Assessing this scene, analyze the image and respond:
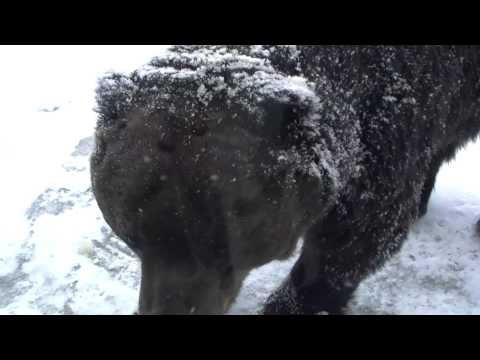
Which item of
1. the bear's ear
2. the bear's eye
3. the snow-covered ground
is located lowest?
the snow-covered ground

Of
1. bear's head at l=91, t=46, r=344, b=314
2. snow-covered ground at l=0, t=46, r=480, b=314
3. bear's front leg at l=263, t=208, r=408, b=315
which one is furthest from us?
snow-covered ground at l=0, t=46, r=480, b=314

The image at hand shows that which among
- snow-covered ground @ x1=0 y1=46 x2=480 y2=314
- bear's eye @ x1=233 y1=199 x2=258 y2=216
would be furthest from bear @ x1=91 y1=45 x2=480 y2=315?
snow-covered ground @ x1=0 y1=46 x2=480 y2=314

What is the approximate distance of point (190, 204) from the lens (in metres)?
1.55

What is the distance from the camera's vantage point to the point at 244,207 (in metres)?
1.60

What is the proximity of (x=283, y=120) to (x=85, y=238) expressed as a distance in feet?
6.05

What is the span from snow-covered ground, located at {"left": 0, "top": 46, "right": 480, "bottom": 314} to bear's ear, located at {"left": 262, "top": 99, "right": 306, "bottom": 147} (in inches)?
25.5

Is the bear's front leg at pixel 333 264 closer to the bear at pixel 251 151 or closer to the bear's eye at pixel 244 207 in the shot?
the bear at pixel 251 151

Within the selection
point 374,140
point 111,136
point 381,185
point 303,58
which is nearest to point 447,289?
point 381,185

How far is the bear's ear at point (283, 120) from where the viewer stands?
5.27 ft

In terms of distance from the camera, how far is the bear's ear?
5.27ft

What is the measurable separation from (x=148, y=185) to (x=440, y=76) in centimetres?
144

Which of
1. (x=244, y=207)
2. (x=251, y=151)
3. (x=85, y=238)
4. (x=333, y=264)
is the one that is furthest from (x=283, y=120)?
(x=85, y=238)

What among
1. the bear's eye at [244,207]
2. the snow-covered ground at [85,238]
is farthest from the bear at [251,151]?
the snow-covered ground at [85,238]

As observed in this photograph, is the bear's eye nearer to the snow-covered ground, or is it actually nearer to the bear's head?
the bear's head
